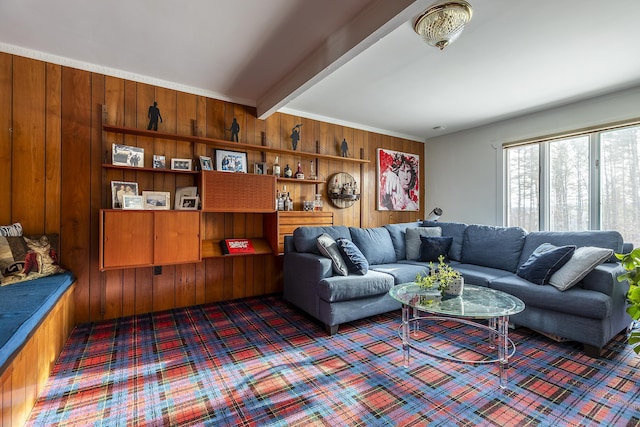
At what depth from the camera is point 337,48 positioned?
2.24 meters

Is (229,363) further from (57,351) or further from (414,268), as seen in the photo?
(414,268)

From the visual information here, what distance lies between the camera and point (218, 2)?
1.93 meters

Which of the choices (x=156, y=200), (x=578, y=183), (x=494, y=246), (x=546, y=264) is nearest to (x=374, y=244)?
(x=494, y=246)

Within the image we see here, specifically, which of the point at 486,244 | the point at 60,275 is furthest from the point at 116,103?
the point at 486,244

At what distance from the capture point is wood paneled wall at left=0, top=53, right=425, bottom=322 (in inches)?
101

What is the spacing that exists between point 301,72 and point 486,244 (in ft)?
9.57

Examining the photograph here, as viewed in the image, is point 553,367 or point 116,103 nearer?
point 553,367

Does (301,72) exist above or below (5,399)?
above

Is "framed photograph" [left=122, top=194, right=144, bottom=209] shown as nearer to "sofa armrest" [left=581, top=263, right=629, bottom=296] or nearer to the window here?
"sofa armrest" [left=581, top=263, right=629, bottom=296]

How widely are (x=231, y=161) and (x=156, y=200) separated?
3.09ft

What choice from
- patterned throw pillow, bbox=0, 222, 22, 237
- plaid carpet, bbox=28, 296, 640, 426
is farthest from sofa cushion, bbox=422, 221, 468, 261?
patterned throw pillow, bbox=0, 222, 22, 237

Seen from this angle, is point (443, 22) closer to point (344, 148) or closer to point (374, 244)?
point (374, 244)

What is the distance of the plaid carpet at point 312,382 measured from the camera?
1597mm

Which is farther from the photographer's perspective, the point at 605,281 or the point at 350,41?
the point at 605,281
